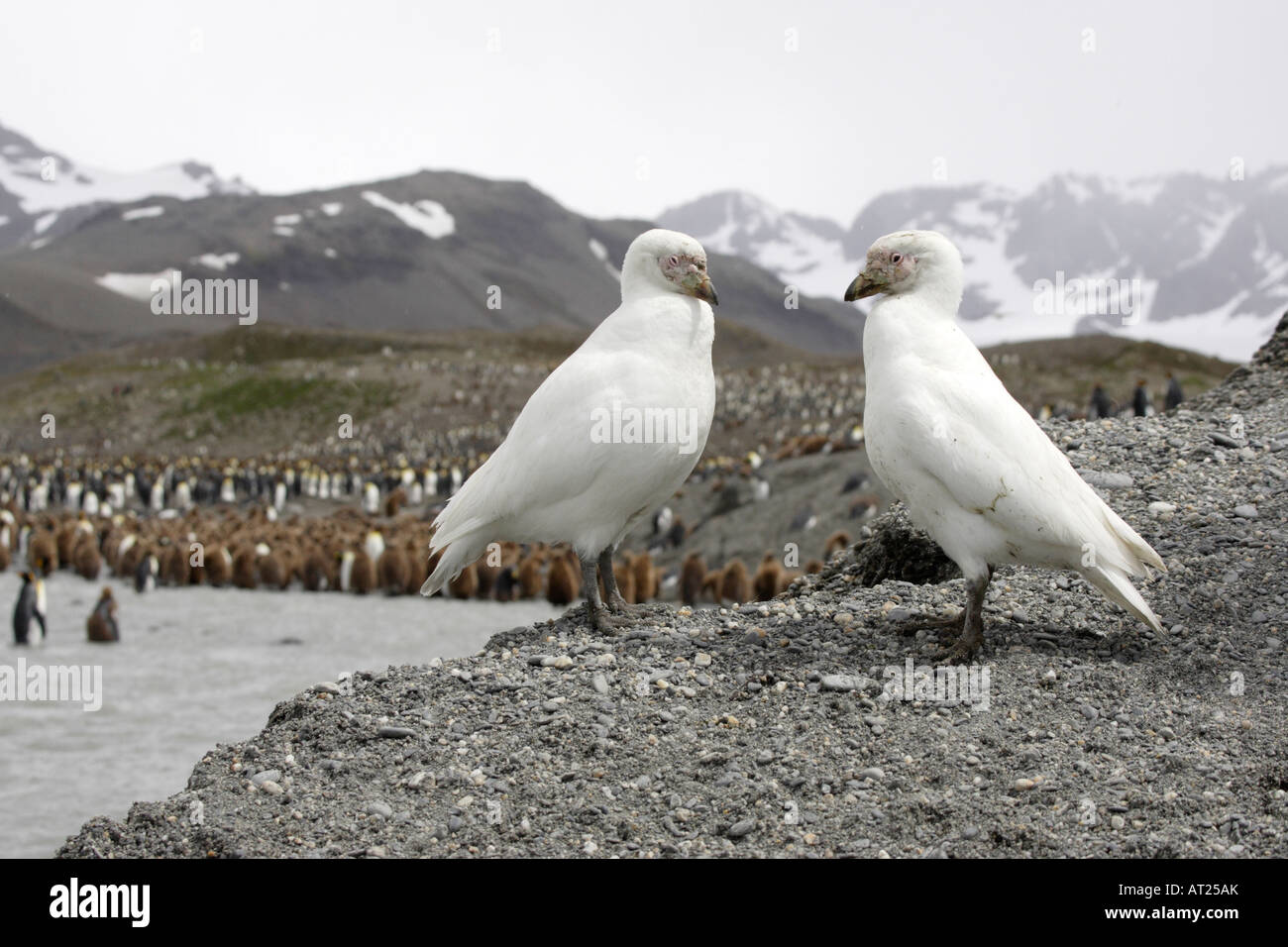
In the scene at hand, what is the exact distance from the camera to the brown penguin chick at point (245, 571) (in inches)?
1113

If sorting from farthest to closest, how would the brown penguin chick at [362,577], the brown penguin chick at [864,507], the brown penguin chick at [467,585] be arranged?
1. the brown penguin chick at [362,577]
2. the brown penguin chick at [864,507]
3. the brown penguin chick at [467,585]

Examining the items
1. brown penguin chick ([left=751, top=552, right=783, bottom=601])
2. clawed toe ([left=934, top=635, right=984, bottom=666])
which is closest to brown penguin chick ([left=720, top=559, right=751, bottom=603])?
brown penguin chick ([left=751, top=552, right=783, bottom=601])

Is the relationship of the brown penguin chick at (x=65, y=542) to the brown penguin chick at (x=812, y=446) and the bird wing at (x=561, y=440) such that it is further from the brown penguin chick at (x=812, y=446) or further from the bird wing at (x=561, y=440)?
the bird wing at (x=561, y=440)

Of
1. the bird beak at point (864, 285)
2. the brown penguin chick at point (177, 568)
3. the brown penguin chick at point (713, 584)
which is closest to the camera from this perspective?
the bird beak at point (864, 285)

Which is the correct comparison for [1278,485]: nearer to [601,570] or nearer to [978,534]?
[978,534]

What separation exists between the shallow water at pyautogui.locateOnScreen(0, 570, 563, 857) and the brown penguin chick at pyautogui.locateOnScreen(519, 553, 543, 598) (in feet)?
1.46

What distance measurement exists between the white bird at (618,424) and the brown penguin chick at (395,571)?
20.1 metres

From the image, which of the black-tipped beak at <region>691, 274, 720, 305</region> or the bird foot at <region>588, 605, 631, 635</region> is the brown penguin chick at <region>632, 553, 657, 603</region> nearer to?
the bird foot at <region>588, 605, 631, 635</region>

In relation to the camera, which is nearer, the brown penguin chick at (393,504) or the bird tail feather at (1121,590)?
the bird tail feather at (1121,590)

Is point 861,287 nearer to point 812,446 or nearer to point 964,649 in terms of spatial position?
point 964,649

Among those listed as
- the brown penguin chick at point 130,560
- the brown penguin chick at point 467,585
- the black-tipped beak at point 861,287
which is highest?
the black-tipped beak at point 861,287

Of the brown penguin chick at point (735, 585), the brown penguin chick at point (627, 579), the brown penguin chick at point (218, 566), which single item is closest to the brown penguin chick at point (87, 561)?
the brown penguin chick at point (218, 566)

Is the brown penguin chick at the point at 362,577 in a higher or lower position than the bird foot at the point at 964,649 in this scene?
lower
